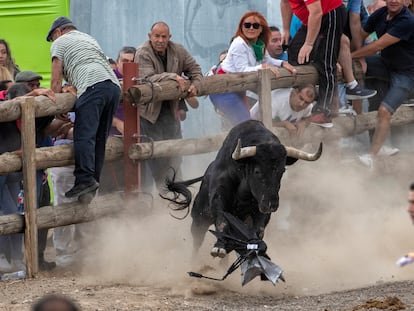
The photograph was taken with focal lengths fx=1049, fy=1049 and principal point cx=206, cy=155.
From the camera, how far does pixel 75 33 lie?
10031 mm

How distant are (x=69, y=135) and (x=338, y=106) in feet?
10.7

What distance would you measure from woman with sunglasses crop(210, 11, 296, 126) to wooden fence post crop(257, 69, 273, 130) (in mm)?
90

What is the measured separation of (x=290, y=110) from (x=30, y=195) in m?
3.40

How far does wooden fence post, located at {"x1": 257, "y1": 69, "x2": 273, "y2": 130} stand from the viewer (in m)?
11.2

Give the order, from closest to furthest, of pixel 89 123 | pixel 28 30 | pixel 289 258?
pixel 89 123 → pixel 289 258 → pixel 28 30

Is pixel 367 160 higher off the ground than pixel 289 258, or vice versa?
pixel 367 160

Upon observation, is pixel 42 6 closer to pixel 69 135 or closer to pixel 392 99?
pixel 69 135

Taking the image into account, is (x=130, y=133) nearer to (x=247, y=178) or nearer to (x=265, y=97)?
(x=265, y=97)

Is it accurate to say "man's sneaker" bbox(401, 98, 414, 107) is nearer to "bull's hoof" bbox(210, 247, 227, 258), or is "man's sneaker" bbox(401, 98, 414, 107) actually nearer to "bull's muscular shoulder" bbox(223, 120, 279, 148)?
"bull's muscular shoulder" bbox(223, 120, 279, 148)

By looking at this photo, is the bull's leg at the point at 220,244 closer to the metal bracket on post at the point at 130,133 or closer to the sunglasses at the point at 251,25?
the metal bracket on post at the point at 130,133

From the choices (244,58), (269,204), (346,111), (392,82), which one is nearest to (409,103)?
(392,82)

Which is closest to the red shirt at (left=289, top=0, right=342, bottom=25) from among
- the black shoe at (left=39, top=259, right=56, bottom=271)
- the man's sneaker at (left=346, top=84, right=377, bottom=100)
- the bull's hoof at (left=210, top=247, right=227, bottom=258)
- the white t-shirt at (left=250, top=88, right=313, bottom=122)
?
the white t-shirt at (left=250, top=88, right=313, bottom=122)

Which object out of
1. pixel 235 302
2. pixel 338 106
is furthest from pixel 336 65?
pixel 235 302

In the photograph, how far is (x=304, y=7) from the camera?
11242mm
